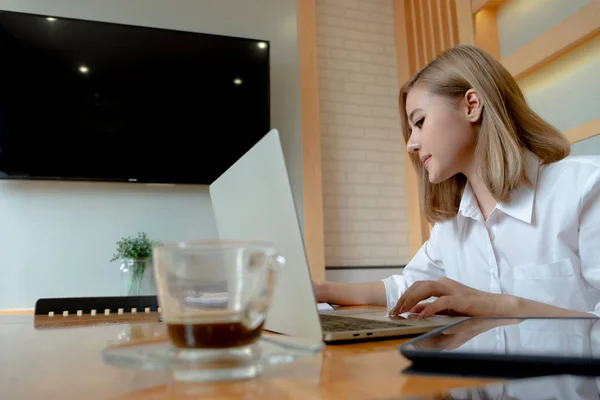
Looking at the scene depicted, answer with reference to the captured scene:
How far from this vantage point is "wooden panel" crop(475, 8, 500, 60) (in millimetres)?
2221

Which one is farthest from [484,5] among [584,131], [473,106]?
[473,106]

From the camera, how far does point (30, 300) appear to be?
2074mm

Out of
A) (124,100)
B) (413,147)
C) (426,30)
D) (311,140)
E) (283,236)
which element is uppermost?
(426,30)

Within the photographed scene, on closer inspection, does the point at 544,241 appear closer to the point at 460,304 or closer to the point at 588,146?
the point at 460,304

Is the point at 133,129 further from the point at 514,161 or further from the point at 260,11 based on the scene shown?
the point at 514,161

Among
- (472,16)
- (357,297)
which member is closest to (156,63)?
(472,16)

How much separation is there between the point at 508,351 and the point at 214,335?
7.5 inches

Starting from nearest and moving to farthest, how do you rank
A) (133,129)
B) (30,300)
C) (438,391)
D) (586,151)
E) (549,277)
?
(438,391) → (549,277) → (586,151) → (30,300) → (133,129)

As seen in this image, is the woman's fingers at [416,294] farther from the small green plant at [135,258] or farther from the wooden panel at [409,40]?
the wooden panel at [409,40]

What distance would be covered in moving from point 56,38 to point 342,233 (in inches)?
66.0

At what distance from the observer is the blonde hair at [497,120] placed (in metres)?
1.04

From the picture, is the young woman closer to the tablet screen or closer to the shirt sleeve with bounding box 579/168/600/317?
the shirt sleeve with bounding box 579/168/600/317

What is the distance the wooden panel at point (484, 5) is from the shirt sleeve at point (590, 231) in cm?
157

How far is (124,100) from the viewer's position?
2.25m
